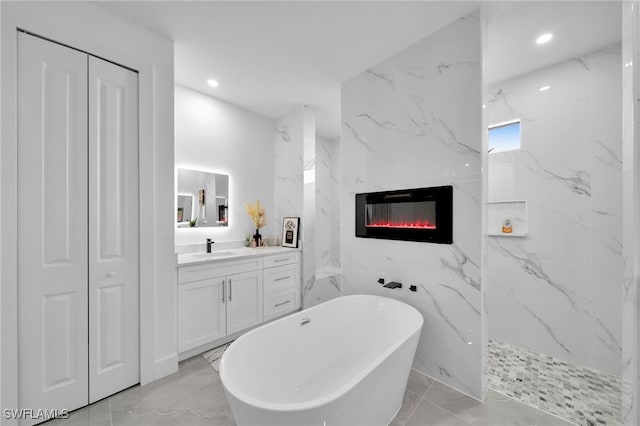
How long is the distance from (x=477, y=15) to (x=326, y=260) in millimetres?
3798

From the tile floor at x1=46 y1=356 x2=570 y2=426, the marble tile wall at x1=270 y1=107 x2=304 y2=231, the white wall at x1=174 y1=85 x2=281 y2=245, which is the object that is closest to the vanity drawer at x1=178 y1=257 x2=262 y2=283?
the white wall at x1=174 y1=85 x2=281 y2=245

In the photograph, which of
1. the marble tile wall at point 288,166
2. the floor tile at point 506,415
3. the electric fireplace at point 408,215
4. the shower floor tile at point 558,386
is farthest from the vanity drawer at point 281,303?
the shower floor tile at point 558,386

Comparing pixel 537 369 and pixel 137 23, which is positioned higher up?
pixel 137 23

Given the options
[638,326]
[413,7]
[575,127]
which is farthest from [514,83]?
[638,326]

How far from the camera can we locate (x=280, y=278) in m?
3.04

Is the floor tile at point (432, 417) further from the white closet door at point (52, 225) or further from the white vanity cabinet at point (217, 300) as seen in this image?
the white closet door at point (52, 225)

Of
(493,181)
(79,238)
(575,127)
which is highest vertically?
(575,127)

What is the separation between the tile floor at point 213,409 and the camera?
60.9 inches

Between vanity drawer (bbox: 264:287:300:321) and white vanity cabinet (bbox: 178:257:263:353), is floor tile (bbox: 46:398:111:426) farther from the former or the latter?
vanity drawer (bbox: 264:287:300:321)

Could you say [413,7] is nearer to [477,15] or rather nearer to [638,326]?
[477,15]

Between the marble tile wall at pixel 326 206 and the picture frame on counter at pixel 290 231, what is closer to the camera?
the picture frame on counter at pixel 290 231

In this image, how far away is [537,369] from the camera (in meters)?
2.07

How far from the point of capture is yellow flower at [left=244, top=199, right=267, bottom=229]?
331cm

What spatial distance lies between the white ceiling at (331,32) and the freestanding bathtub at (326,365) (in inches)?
86.8
